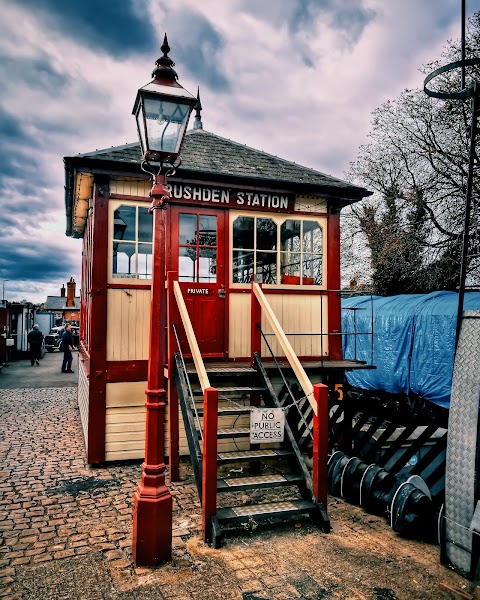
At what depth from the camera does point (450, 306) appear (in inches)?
461

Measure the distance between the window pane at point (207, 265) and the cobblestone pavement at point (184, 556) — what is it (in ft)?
11.1

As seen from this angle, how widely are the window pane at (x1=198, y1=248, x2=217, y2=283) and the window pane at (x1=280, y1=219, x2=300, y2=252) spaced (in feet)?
4.43

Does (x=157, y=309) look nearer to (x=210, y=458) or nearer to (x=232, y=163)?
(x=210, y=458)

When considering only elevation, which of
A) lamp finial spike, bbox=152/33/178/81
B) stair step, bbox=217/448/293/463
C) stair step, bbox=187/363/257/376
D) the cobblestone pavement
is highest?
lamp finial spike, bbox=152/33/178/81

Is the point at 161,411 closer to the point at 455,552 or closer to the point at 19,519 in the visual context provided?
Result: the point at 19,519

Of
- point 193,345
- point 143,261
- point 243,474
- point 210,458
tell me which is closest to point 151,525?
point 210,458

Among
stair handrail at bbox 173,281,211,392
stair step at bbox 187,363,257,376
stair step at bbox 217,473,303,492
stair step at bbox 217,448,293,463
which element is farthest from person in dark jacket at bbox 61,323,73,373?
stair step at bbox 217,473,303,492

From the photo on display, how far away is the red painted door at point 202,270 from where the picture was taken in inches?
308

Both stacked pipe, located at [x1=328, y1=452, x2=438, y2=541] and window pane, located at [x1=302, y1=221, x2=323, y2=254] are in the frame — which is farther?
window pane, located at [x1=302, y1=221, x2=323, y2=254]

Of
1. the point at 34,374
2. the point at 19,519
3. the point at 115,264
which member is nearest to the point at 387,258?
the point at 115,264

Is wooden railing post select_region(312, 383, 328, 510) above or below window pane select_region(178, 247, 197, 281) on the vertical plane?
below

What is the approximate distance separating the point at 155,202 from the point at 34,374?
681 inches

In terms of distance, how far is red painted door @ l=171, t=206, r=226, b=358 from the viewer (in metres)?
7.82

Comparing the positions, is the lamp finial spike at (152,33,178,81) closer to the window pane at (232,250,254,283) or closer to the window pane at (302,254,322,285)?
the window pane at (232,250,254,283)
